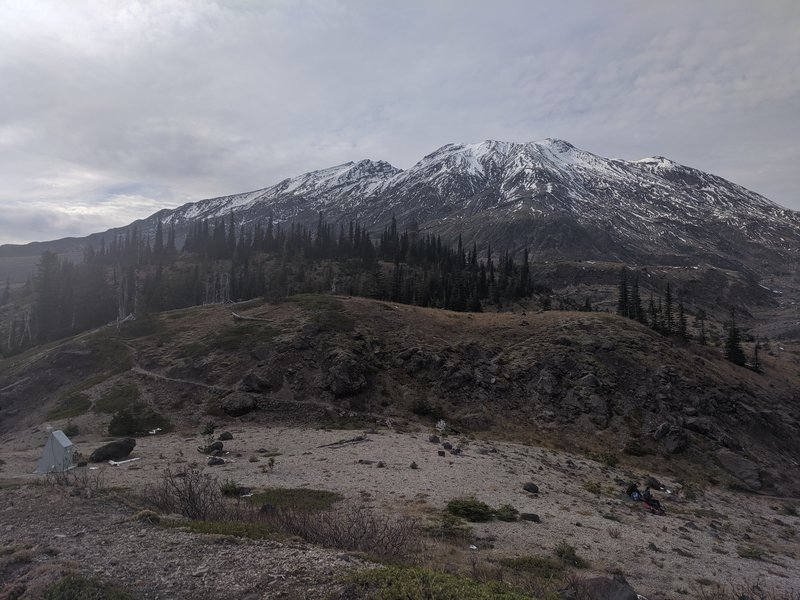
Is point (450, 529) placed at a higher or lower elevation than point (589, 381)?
lower

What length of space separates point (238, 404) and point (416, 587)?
38.3 m

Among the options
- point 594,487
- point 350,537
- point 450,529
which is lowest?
point 594,487

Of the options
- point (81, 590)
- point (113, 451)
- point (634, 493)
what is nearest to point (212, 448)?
point (113, 451)

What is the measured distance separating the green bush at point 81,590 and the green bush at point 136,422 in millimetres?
33565

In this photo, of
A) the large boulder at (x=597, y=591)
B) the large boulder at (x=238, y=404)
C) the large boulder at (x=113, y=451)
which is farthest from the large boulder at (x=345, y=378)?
the large boulder at (x=597, y=591)

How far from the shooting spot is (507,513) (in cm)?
2141

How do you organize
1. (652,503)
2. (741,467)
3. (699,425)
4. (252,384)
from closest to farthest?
(652,503) → (741,467) → (699,425) → (252,384)

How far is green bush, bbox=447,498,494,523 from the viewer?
68.6 ft

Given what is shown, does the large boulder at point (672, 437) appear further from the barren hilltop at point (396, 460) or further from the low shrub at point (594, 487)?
the low shrub at point (594, 487)

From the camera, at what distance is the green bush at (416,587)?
852cm

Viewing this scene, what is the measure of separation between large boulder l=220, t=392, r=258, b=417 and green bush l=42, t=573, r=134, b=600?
113 ft

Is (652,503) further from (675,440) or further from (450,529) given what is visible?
(675,440)

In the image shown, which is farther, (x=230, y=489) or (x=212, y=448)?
(x=212, y=448)

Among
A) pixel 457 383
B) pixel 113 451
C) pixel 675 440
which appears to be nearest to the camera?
pixel 113 451
